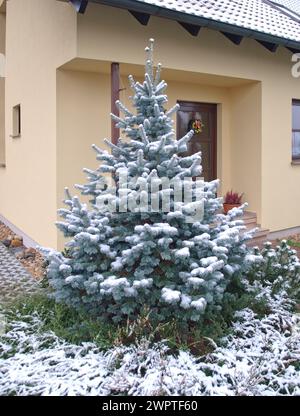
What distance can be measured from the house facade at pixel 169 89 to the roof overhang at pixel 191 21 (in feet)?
0.05

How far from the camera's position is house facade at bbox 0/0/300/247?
5891 mm

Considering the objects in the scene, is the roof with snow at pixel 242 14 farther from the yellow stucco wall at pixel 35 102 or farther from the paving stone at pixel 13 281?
the paving stone at pixel 13 281

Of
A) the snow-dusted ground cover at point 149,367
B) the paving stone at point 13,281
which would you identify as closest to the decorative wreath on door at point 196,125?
the paving stone at point 13,281

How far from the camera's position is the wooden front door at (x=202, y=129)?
7895mm

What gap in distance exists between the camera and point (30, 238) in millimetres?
7863

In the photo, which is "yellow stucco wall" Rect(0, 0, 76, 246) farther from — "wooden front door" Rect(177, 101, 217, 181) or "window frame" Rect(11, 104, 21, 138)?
"wooden front door" Rect(177, 101, 217, 181)

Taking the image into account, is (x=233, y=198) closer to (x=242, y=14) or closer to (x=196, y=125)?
(x=196, y=125)

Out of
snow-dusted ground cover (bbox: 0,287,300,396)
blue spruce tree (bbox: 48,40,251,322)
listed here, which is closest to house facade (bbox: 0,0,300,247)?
blue spruce tree (bbox: 48,40,251,322)

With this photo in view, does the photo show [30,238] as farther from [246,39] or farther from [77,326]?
[246,39]

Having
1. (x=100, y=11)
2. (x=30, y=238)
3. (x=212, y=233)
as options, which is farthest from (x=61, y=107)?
(x=212, y=233)

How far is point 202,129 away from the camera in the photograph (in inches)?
323

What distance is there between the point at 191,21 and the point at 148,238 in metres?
3.74

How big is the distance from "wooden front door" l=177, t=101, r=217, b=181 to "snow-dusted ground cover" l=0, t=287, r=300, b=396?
16.0 feet

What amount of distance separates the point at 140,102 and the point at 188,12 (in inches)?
103
